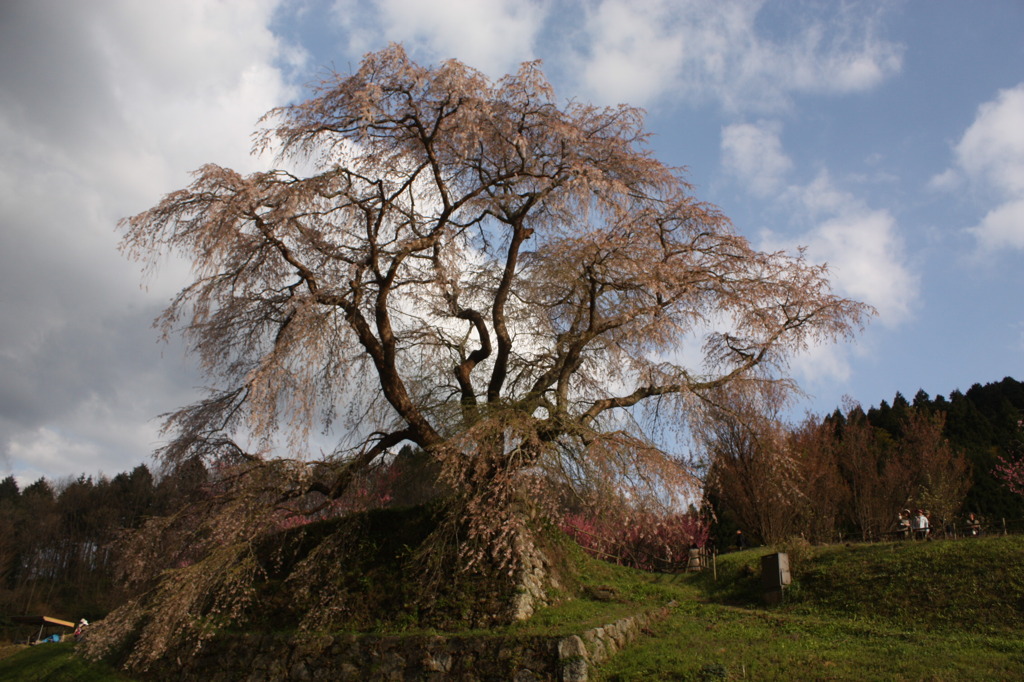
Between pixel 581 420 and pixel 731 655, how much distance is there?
187 inches

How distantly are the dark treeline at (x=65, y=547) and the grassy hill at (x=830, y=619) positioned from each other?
1140 inches

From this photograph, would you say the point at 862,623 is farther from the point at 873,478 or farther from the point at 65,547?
the point at 65,547

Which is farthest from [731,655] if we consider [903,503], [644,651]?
[903,503]

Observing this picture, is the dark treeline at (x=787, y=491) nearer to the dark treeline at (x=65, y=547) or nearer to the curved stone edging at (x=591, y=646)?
the dark treeline at (x=65, y=547)

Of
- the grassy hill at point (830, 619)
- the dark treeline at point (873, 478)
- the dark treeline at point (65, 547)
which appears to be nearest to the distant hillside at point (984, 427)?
the dark treeline at point (873, 478)

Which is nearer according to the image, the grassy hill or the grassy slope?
the grassy slope

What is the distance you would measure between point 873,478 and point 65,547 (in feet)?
158

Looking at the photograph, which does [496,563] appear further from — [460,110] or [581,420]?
[460,110]

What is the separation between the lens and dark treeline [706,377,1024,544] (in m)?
21.1

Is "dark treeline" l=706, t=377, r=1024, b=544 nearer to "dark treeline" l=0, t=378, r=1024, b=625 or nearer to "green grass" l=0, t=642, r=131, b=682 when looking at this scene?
"dark treeline" l=0, t=378, r=1024, b=625

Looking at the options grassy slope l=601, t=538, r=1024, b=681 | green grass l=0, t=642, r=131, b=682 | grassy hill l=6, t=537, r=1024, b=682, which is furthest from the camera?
green grass l=0, t=642, r=131, b=682

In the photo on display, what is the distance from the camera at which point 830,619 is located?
11.4m

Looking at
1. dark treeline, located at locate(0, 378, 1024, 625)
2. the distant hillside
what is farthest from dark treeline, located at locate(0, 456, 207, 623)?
the distant hillside

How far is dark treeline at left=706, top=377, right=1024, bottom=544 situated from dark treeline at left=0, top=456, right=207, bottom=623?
32507 millimetres
